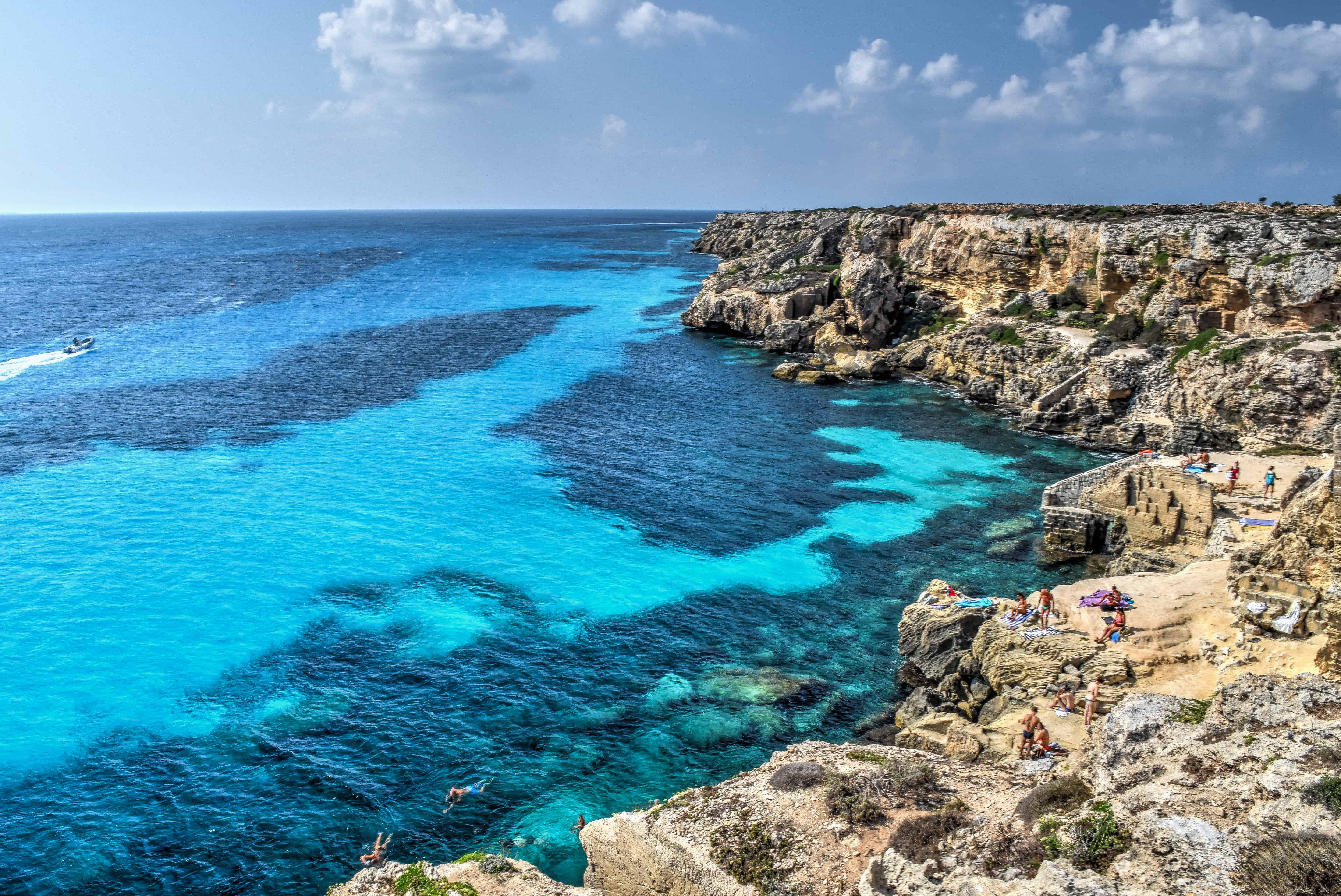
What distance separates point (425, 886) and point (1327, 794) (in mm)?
16439

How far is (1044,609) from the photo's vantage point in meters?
29.4

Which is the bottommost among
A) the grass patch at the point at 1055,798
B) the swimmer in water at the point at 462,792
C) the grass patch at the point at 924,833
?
the swimmer in water at the point at 462,792

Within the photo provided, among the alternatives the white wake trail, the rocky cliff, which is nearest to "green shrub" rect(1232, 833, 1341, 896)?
the rocky cliff

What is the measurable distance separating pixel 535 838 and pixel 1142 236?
61551 millimetres

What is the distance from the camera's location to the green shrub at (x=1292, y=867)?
11.0 metres

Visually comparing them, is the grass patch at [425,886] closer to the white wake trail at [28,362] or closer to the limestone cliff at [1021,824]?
the limestone cliff at [1021,824]

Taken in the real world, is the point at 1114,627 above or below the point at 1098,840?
below

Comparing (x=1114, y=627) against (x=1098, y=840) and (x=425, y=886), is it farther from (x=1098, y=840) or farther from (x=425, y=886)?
(x=425, y=886)

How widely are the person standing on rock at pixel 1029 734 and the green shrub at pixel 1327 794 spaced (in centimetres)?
1047

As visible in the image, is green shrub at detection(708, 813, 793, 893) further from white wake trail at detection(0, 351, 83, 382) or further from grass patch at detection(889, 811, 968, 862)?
white wake trail at detection(0, 351, 83, 382)

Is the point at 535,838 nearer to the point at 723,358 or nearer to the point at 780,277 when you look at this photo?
the point at 723,358

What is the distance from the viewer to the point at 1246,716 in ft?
52.0

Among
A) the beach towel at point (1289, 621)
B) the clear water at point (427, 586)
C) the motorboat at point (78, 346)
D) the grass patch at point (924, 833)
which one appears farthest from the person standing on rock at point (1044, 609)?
the motorboat at point (78, 346)

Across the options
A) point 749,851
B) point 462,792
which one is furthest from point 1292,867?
point 462,792
